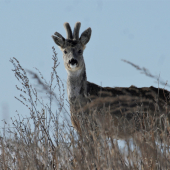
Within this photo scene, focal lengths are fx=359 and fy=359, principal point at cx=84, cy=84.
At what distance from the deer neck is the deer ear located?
3.47ft

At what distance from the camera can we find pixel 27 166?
452 centimetres

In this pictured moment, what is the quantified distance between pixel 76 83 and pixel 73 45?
111 centimetres

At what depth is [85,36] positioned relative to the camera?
31.8 ft

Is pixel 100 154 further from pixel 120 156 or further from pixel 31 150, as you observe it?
pixel 31 150

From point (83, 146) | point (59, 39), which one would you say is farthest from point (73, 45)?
point (83, 146)

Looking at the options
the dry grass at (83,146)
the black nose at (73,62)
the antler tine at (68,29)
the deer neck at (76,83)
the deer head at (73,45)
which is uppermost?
the antler tine at (68,29)

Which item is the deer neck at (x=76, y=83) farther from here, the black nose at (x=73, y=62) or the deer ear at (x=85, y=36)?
the deer ear at (x=85, y=36)

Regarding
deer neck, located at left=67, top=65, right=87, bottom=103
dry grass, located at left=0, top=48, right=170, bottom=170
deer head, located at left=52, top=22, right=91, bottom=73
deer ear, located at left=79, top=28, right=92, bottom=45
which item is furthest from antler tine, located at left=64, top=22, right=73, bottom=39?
dry grass, located at left=0, top=48, right=170, bottom=170

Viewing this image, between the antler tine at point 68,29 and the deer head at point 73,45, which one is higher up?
the antler tine at point 68,29

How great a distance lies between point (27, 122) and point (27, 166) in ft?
2.50

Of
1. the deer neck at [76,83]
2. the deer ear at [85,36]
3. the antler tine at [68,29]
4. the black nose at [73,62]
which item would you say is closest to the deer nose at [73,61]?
the black nose at [73,62]

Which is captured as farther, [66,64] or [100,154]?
[66,64]

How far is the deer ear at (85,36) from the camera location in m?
9.50

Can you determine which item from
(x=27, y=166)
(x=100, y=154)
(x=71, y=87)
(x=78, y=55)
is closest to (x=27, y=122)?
(x=27, y=166)
